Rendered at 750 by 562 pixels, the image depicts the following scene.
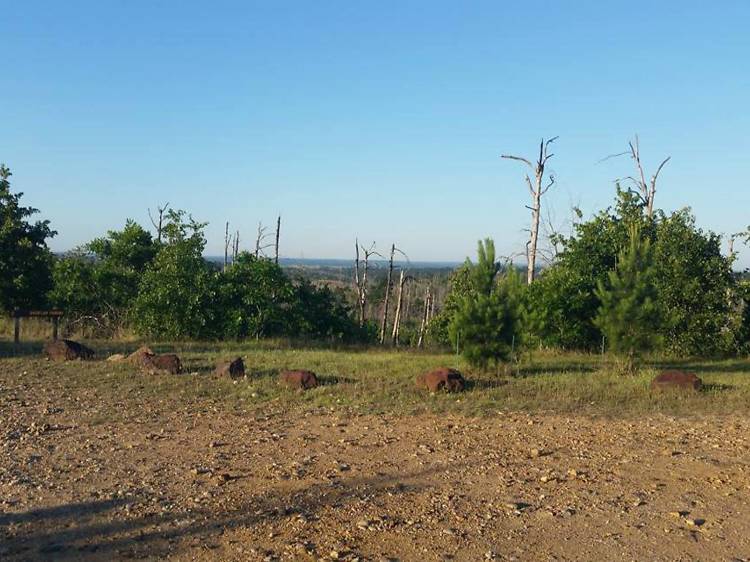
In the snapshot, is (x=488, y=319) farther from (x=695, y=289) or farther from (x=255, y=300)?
(x=255, y=300)

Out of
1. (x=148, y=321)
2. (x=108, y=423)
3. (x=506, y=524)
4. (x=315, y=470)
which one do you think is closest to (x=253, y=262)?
(x=148, y=321)

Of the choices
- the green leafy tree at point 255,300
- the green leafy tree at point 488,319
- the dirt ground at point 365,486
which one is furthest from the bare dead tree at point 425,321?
the dirt ground at point 365,486

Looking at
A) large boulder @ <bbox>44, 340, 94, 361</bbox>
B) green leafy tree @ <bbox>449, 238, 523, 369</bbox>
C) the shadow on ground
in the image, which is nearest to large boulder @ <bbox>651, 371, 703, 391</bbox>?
green leafy tree @ <bbox>449, 238, 523, 369</bbox>

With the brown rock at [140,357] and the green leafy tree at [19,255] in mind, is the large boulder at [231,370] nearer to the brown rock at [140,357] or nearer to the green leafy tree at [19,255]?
the brown rock at [140,357]

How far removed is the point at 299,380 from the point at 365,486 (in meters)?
5.01

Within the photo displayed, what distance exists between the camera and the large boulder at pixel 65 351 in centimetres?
1376

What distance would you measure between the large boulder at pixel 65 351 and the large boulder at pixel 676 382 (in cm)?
1040

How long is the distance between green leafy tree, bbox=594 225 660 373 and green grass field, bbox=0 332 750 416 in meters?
0.58

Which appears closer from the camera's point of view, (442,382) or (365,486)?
(365,486)

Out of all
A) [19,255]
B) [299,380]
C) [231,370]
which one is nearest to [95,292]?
[19,255]

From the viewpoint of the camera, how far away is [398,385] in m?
11.7

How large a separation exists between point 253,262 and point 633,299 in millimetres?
11282

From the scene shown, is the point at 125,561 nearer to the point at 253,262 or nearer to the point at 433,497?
the point at 433,497

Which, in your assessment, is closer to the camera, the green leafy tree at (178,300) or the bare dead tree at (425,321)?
the green leafy tree at (178,300)
